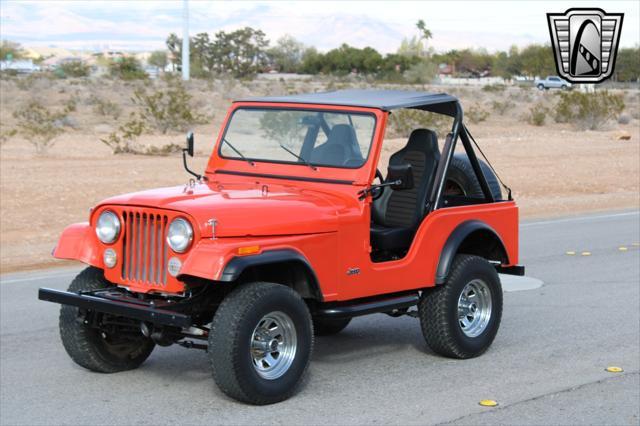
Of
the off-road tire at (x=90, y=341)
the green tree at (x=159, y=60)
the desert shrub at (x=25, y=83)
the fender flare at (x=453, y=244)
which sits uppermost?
the green tree at (x=159, y=60)

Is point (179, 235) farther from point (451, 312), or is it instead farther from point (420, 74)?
point (420, 74)

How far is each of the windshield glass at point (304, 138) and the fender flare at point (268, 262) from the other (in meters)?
1.09

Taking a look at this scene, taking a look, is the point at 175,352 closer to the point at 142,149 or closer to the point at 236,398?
the point at 236,398

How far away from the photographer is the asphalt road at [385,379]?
20.7ft

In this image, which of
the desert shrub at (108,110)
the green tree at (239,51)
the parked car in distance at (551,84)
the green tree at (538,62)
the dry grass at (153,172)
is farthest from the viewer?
the green tree at (538,62)

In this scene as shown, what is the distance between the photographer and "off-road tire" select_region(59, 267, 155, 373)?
272 inches

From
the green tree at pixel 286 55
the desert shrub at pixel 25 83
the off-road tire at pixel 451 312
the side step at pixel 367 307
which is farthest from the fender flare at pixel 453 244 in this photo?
the green tree at pixel 286 55

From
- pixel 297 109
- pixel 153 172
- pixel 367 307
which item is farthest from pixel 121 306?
pixel 153 172

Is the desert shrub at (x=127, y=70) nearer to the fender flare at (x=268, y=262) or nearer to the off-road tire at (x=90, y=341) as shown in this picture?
the off-road tire at (x=90, y=341)

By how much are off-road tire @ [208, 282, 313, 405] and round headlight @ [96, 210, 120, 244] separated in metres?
0.89

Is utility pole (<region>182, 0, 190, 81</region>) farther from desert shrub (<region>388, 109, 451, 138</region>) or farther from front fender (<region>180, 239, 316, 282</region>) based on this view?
front fender (<region>180, 239, 316, 282</region>)

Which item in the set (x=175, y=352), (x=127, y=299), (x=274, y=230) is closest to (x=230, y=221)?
(x=274, y=230)

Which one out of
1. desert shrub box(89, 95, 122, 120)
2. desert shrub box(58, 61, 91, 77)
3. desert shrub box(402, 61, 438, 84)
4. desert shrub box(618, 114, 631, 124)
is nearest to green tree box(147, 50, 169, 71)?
desert shrub box(402, 61, 438, 84)

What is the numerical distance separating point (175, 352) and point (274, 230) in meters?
1.86
